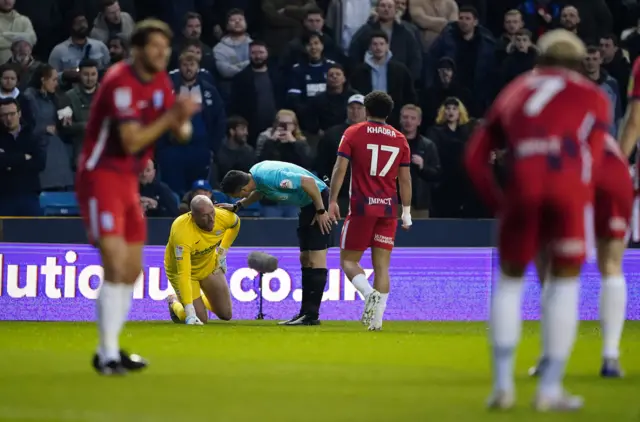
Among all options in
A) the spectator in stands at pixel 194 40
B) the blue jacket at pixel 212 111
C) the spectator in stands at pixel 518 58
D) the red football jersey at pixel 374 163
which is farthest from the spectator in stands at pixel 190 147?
the red football jersey at pixel 374 163

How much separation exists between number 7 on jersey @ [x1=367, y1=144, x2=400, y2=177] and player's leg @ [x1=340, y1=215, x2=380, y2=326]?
0.48m

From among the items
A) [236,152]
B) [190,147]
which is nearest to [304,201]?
[236,152]

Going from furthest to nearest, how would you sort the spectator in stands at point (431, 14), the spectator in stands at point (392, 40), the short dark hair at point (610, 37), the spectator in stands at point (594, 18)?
the spectator in stands at point (594, 18) < the spectator in stands at point (431, 14) < the short dark hair at point (610, 37) < the spectator in stands at point (392, 40)

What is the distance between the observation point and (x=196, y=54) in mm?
18812

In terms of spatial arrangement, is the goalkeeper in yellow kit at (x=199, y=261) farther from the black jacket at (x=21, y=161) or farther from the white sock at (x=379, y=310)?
the black jacket at (x=21, y=161)

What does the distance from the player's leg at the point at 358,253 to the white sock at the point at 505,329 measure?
6781mm

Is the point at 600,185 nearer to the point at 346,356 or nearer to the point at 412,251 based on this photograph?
the point at 346,356

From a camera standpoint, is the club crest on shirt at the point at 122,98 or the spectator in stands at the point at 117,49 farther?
the spectator in stands at the point at 117,49

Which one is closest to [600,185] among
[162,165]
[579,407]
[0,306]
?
[579,407]

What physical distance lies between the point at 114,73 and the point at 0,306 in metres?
7.74

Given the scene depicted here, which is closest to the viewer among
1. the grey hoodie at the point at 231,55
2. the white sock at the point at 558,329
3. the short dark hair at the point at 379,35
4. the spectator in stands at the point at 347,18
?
the white sock at the point at 558,329

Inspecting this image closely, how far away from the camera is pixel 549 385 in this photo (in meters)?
6.89

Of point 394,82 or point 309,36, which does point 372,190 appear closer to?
point 394,82

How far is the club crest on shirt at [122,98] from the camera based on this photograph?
341 inches
